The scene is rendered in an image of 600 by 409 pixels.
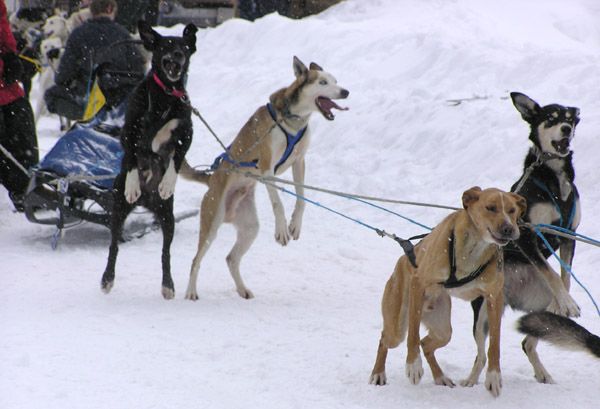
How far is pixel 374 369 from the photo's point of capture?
3.73 m

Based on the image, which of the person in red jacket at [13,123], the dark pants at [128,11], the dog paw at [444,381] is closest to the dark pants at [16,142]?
the person in red jacket at [13,123]

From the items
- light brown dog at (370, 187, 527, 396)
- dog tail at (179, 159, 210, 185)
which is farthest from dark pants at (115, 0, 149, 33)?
light brown dog at (370, 187, 527, 396)

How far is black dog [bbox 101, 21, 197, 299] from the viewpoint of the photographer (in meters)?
5.24

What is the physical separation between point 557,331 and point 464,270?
1.66 ft

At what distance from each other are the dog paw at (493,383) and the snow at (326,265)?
0.07 metres

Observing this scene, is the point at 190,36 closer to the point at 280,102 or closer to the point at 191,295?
the point at 280,102

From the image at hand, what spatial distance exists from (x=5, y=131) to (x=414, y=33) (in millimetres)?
7035

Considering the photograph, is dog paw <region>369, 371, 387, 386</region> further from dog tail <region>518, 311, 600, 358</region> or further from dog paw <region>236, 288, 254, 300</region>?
dog paw <region>236, 288, 254, 300</region>

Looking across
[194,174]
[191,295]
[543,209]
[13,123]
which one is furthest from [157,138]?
[543,209]

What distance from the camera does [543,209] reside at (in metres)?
4.31

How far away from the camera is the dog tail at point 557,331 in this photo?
11.5 ft

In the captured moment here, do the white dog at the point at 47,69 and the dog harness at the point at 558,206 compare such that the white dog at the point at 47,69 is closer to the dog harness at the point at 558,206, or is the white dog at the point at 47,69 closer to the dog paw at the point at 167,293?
the dog paw at the point at 167,293

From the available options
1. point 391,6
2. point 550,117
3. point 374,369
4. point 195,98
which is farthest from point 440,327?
point 391,6

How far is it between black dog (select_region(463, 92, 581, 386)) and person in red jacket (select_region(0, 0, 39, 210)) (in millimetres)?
4346
